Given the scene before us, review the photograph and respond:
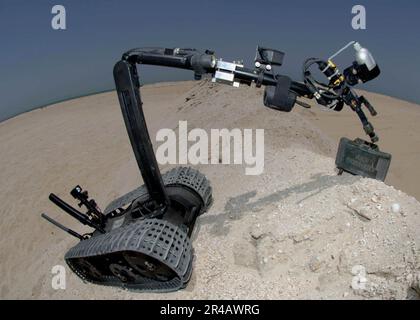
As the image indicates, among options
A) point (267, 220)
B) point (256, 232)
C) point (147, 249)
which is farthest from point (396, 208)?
point (147, 249)

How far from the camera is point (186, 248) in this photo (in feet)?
12.0

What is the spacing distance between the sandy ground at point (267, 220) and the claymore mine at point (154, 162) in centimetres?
28

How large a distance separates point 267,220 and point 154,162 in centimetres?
159

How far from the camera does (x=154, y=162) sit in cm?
405

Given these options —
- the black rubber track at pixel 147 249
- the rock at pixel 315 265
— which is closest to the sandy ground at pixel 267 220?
the rock at pixel 315 265

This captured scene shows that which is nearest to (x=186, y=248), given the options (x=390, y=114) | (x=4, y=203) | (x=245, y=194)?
(x=245, y=194)

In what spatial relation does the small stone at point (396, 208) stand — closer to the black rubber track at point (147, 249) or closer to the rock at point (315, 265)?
the rock at point (315, 265)

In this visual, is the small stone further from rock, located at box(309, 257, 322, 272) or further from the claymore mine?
rock, located at box(309, 257, 322, 272)

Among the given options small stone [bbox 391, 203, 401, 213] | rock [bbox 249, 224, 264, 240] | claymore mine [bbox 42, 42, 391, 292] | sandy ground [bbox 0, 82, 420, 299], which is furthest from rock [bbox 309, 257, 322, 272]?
claymore mine [bbox 42, 42, 391, 292]

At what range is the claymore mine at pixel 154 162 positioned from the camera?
3.37m

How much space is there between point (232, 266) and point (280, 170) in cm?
200

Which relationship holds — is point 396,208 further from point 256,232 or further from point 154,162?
point 154,162

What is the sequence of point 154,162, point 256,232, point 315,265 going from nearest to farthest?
point 315,265 < point 154,162 < point 256,232

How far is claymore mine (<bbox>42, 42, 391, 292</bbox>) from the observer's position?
3.37 m
